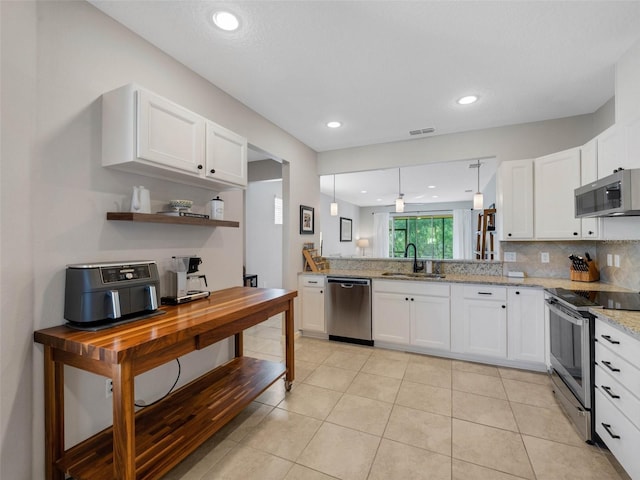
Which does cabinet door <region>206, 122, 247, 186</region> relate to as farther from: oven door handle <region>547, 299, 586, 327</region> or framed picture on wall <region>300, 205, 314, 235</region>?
oven door handle <region>547, 299, 586, 327</region>

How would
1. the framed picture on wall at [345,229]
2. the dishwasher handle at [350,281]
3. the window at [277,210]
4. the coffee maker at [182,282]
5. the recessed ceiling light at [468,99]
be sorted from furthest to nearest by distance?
the framed picture on wall at [345,229] → the window at [277,210] → the dishwasher handle at [350,281] → the recessed ceiling light at [468,99] → the coffee maker at [182,282]

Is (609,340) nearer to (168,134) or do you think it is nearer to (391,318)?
(391,318)

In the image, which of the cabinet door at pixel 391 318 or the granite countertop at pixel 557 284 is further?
the cabinet door at pixel 391 318

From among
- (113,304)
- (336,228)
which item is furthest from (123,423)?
(336,228)

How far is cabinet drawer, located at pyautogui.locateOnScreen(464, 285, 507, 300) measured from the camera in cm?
295

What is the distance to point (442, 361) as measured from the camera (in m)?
3.16

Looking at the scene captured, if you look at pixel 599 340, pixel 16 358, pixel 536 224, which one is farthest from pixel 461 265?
pixel 16 358

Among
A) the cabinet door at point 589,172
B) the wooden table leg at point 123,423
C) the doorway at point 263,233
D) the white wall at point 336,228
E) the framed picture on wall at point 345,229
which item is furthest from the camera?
the framed picture on wall at point 345,229

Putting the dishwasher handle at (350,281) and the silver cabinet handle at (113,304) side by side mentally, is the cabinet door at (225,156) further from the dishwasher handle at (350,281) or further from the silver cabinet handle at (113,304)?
the dishwasher handle at (350,281)

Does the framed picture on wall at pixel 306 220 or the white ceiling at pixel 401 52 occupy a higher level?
the white ceiling at pixel 401 52

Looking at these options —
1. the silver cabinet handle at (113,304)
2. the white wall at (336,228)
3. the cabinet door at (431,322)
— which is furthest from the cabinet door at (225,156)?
the white wall at (336,228)

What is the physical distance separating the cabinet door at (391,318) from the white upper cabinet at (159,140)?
224cm

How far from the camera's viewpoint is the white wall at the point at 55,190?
1363 millimetres

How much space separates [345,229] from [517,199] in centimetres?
640
